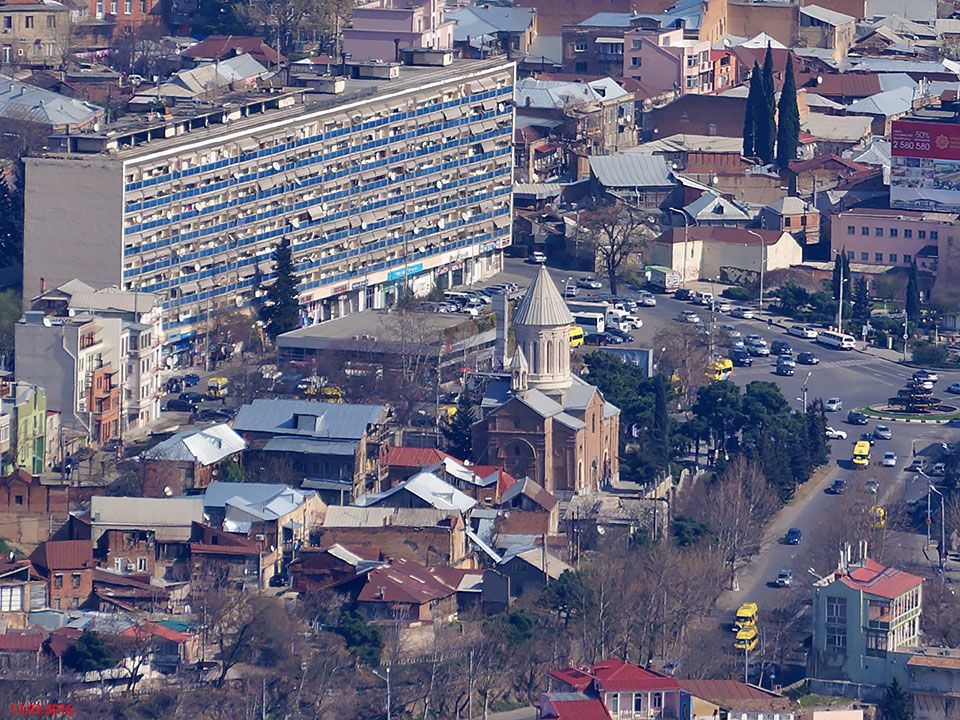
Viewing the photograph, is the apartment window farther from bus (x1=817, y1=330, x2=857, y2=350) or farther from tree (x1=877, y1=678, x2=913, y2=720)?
bus (x1=817, y1=330, x2=857, y2=350)

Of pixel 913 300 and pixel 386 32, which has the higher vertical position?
pixel 386 32

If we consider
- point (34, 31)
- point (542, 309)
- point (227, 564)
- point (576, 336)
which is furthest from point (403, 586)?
point (34, 31)

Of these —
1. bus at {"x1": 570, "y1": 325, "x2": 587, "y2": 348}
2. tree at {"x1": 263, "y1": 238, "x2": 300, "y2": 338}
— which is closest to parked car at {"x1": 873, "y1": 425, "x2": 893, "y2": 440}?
bus at {"x1": 570, "y1": 325, "x2": 587, "y2": 348}

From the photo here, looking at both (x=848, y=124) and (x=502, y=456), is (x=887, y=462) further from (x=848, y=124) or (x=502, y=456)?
(x=848, y=124)

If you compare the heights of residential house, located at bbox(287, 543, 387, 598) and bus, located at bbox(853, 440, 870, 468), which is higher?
bus, located at bbox(853, 440, 870, 468)

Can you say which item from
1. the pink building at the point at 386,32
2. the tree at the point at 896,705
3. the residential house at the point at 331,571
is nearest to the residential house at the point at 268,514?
the residential house at the point at 331,571

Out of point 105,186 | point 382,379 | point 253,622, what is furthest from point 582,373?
point 253,622

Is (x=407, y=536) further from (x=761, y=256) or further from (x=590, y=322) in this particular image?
(x=761, y=256)
